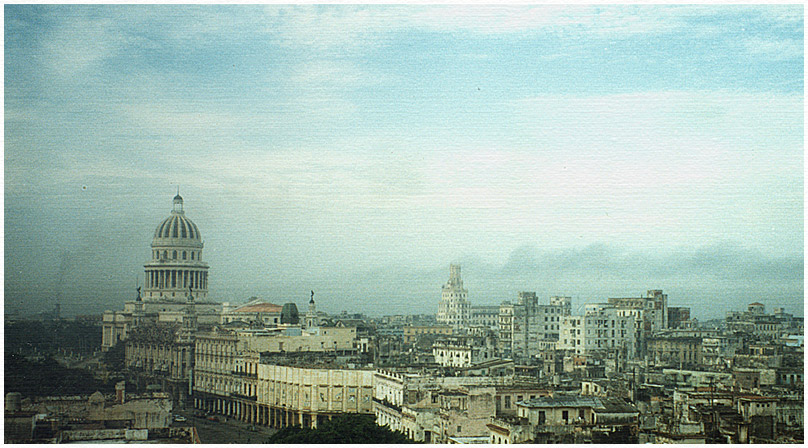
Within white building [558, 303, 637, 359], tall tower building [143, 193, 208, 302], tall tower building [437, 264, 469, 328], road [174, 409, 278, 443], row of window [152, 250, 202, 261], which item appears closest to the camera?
road [174, 409, 278, 443]

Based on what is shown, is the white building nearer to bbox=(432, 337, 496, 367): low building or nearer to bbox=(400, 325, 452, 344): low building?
bbox=(432, 337, 496, 367): low building

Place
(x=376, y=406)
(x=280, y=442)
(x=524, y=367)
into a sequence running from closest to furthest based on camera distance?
1. (x=280, y=442)
2. (x=376, y=406)
3. (x=524, y=367)

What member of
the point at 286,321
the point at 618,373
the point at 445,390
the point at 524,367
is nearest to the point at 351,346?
the point at 286,321

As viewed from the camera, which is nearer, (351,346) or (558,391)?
(558,391)

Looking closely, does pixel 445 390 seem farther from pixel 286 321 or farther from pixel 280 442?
pixel 286 321

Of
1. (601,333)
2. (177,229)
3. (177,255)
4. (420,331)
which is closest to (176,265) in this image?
(177,255)

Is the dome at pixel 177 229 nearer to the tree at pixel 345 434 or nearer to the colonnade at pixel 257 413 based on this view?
the colonnade at pixel 257 413

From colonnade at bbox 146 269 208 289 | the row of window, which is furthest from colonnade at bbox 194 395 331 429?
colonnade at bbox 146 269 208 289
